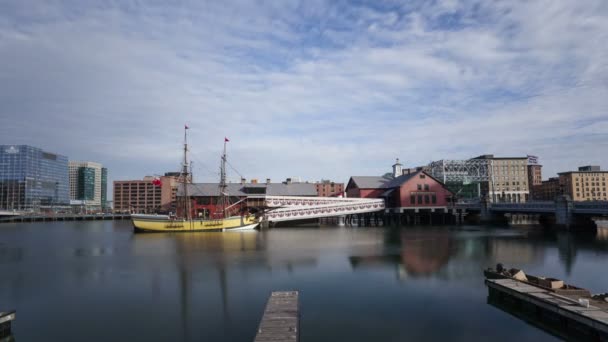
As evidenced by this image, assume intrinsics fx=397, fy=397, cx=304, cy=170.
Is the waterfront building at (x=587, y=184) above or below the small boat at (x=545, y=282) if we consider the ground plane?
above

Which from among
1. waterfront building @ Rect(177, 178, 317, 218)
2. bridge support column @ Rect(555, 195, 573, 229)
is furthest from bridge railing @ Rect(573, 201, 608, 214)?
waterfront building @ Rect(177, 178, 317, 218)

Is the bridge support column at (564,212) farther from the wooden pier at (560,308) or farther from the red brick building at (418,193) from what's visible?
the wooden pier at (560,308)

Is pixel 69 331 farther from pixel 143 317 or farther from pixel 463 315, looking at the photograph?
pixel 463 315

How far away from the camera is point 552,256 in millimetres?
34844

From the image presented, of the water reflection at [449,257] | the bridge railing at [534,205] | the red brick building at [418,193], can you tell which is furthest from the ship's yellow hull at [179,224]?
the bridge railing at [534,205]

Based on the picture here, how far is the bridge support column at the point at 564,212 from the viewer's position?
5734 cm

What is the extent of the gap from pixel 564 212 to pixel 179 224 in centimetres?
6105

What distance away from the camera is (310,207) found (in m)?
78.1

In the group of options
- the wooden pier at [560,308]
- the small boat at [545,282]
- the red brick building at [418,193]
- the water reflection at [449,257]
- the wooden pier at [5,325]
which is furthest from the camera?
the red brick building at [418,193]

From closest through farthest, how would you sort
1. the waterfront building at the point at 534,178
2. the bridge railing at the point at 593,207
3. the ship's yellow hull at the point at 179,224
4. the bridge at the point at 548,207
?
the bridge railing at the point at 593,207
the bridge at the point at 548,207
the ship's yellow hull at the point at 179,224
the waterfront building at the point at 534,178

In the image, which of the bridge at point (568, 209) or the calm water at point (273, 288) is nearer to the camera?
the calm water at point (273, 288)

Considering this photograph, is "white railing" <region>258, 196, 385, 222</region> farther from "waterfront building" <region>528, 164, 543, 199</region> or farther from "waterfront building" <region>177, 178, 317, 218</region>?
"waterfront building" <region>528, 164, 543, 199</region>

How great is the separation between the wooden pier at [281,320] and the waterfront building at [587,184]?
6686 inches

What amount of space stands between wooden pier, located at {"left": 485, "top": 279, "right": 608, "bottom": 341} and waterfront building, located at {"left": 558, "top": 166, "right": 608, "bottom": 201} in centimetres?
16234
